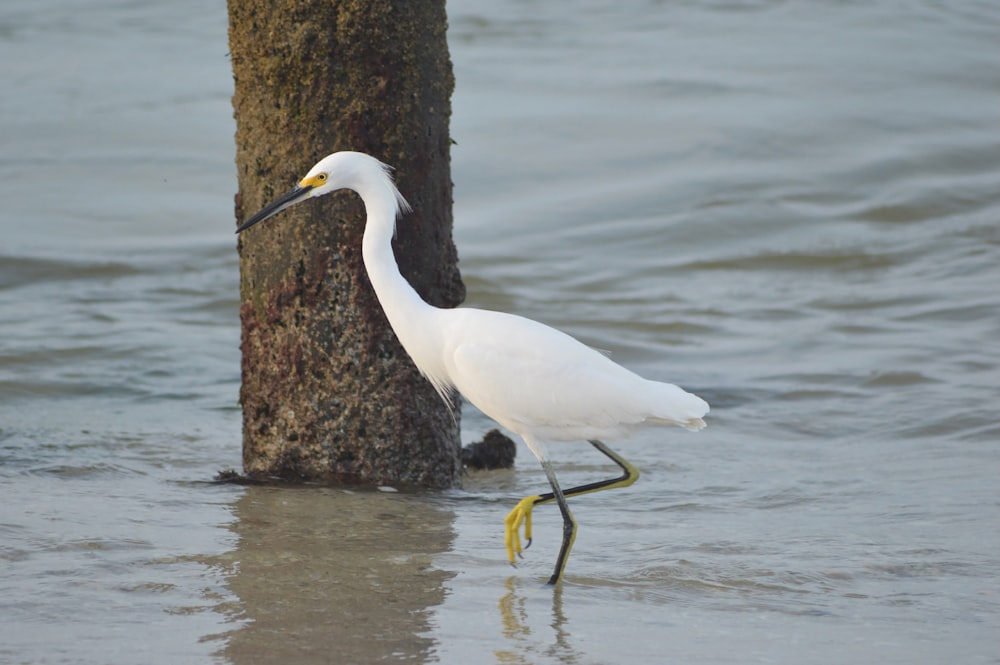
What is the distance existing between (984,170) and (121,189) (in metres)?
8.57

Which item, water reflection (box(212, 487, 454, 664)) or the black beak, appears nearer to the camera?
water reflection (box(212, 487, 454, 664))

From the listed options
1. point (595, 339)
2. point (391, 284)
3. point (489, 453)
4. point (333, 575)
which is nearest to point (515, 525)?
point (333, 575)

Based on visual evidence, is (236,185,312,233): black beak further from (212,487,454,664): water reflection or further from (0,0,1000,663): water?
(212,487,454,664): water reflection

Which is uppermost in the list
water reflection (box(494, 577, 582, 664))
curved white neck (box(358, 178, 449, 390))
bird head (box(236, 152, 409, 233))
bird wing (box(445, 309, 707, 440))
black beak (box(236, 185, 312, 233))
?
bird head (box(236, 152, 409, 233))

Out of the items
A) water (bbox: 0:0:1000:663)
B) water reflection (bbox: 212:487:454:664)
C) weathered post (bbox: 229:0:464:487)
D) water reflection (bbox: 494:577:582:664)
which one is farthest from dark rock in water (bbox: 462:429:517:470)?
water reflection (bbox: 494:577:582:664)

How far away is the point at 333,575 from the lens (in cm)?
426

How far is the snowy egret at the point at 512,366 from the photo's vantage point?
14.9ft

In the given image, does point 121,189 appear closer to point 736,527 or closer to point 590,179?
point 590,179

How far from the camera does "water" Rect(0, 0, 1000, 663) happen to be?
400cm

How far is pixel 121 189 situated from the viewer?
12367 millimetres

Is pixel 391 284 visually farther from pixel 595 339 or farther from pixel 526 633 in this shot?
pixel 595 339

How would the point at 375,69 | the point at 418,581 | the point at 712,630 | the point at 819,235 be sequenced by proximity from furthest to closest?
the point at 819,235, the point at 375,69, the point at 418,581, the point at 712,630

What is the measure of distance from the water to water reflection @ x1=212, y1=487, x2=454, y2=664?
0.02 metres

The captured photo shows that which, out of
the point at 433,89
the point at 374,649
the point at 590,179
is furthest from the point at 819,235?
the point at 374,649
